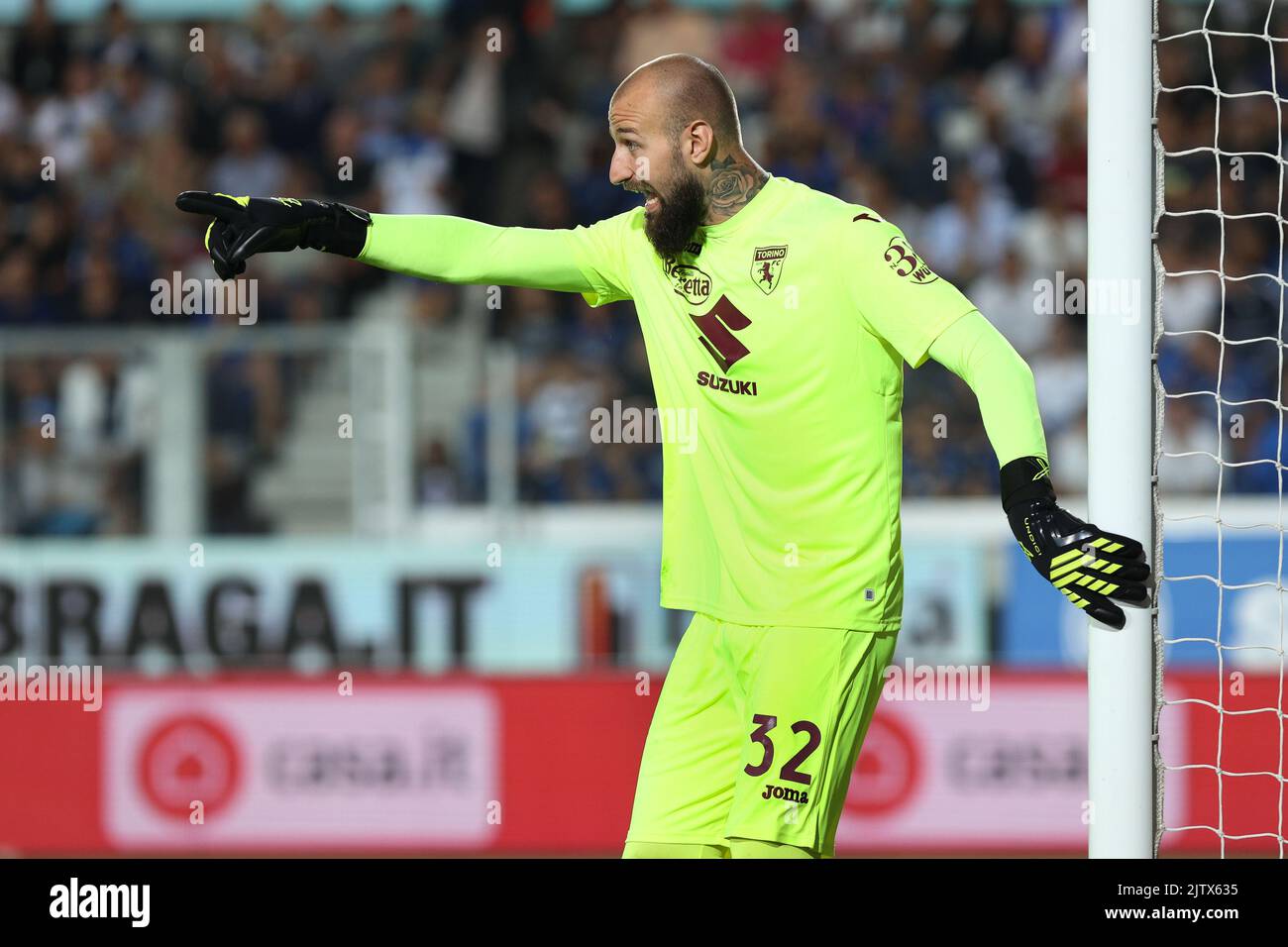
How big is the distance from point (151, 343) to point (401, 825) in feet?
9.20

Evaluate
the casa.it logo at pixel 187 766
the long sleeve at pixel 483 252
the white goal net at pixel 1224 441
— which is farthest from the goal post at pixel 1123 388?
the casa.it logo at pixel 187 766

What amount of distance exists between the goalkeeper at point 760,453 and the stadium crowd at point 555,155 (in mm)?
5451

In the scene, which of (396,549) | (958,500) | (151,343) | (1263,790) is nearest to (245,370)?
(151,343)

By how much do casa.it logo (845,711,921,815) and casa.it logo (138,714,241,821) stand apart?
3.10m

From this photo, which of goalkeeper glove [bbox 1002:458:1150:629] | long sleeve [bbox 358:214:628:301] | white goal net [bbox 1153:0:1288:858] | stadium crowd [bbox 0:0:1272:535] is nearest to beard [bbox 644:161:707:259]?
long sleeve [bbox 358:214:628:301]

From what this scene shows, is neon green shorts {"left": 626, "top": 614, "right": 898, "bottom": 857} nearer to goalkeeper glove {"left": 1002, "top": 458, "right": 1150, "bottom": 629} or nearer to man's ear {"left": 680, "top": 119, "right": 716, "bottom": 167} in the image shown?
goalkeeper glove {"left": 1002, "top": 458, "right": 1150, "bottom": 629}

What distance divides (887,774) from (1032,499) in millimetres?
5259

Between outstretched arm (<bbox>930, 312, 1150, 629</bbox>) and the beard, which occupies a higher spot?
the beard

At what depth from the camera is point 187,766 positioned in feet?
29.1

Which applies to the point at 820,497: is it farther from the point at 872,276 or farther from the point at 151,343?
the point at 151,343

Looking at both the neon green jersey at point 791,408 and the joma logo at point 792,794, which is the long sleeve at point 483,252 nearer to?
the neon green jersey at point 791,408

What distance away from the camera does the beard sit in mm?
4059

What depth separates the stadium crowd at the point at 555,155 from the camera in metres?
10.0
